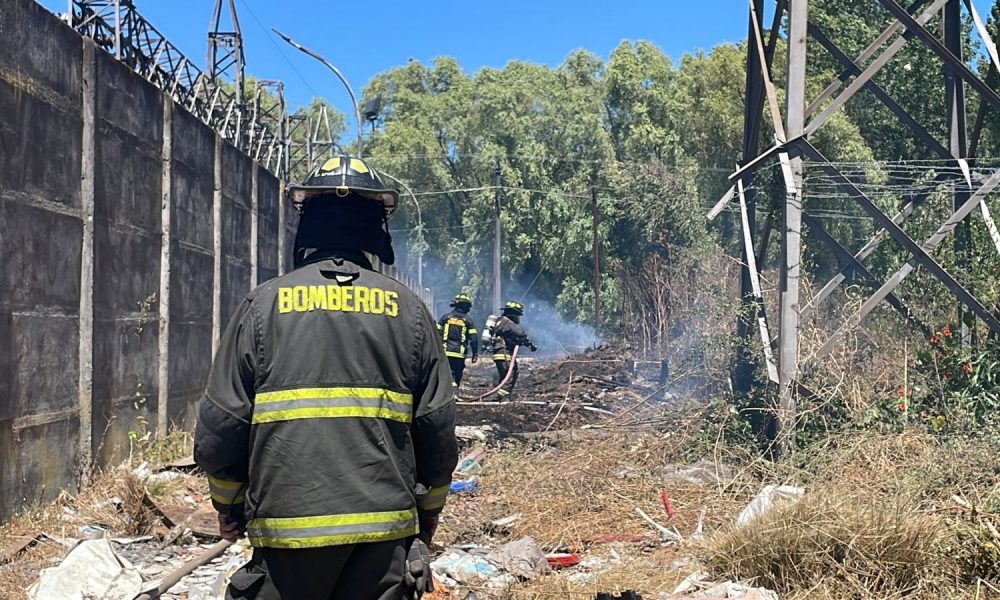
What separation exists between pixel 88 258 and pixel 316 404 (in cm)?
551

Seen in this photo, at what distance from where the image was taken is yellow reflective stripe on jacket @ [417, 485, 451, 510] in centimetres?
293

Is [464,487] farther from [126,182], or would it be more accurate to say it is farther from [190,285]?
[190,285]

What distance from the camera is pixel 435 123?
4425 centimetres

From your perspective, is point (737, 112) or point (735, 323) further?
point (737, 112)

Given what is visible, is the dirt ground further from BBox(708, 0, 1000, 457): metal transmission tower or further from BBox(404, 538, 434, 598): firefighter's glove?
BBox(404, 538, 434, 598): firefighter's glove

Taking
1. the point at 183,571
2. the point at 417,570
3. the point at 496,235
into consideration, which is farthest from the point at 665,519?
the point at 496,235

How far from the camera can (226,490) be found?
110 inches

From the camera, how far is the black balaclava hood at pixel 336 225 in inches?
115

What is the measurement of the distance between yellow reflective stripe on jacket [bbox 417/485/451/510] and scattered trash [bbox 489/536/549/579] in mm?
2796

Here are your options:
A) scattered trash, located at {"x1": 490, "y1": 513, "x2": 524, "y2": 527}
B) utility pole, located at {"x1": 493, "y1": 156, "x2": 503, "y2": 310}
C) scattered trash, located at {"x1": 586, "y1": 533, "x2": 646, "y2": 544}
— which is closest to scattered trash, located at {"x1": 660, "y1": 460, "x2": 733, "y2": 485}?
scattered trash, located at {"x1": 586, "y1": 533, "x2": 646, "y2": 544}

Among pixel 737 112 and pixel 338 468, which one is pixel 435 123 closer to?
pixel 737 112

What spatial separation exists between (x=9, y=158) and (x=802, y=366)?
6539 millimetres

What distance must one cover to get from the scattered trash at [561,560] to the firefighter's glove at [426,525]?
3.21 metres

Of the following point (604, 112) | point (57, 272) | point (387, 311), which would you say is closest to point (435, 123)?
point (604, 112)
